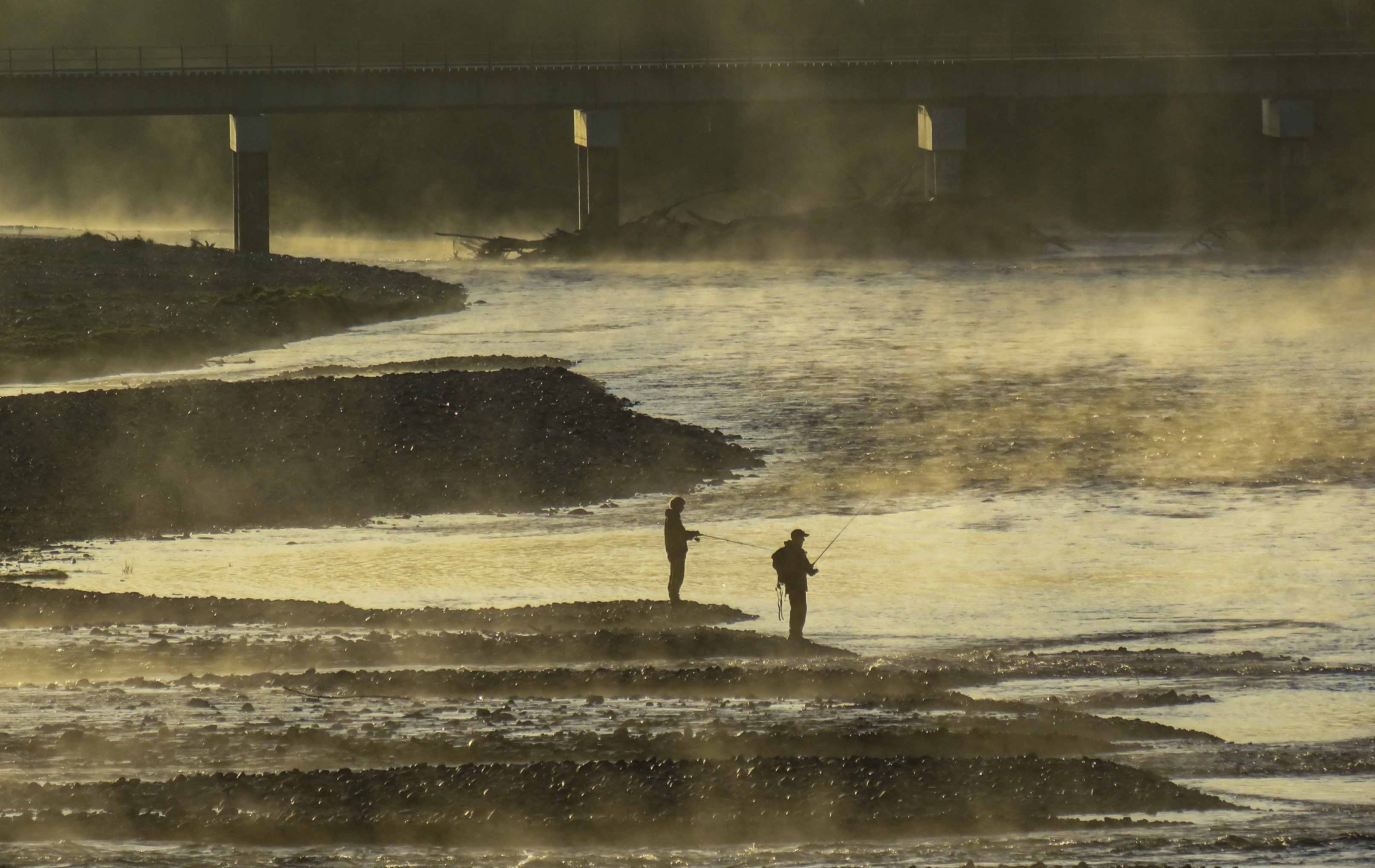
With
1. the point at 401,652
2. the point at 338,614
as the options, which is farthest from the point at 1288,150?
the point at 401,652

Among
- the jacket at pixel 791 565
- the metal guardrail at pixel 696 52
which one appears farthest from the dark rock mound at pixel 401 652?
the metal guardrail at pixel 696 52

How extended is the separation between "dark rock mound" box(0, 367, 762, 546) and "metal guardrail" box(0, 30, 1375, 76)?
142ft

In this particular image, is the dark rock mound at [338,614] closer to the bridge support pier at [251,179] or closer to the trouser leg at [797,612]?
the trouser leg at [797,612]

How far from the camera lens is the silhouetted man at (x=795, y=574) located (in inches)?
961

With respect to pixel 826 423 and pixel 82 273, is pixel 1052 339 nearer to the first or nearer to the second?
pixel 826 423

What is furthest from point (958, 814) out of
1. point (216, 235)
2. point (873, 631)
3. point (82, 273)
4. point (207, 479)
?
point (216, 235)

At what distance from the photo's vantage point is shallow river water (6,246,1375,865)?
66.2ft

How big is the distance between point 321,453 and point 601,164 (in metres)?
59.4

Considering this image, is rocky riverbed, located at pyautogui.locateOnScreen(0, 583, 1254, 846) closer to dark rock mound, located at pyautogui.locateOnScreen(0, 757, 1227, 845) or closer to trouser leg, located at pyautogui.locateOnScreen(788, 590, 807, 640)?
dark rock mound, located at pyautogui.locateOnScreen(0, 757, 1227, 845)

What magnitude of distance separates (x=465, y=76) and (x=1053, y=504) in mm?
58700

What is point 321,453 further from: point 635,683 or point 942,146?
point 942,146

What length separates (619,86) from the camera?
93062 mm

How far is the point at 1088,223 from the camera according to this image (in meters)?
111

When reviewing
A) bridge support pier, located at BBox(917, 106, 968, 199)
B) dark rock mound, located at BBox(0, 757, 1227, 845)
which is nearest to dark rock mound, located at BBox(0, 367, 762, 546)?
dark rock mound, located at BBox(0, 757, 1227, 845)
